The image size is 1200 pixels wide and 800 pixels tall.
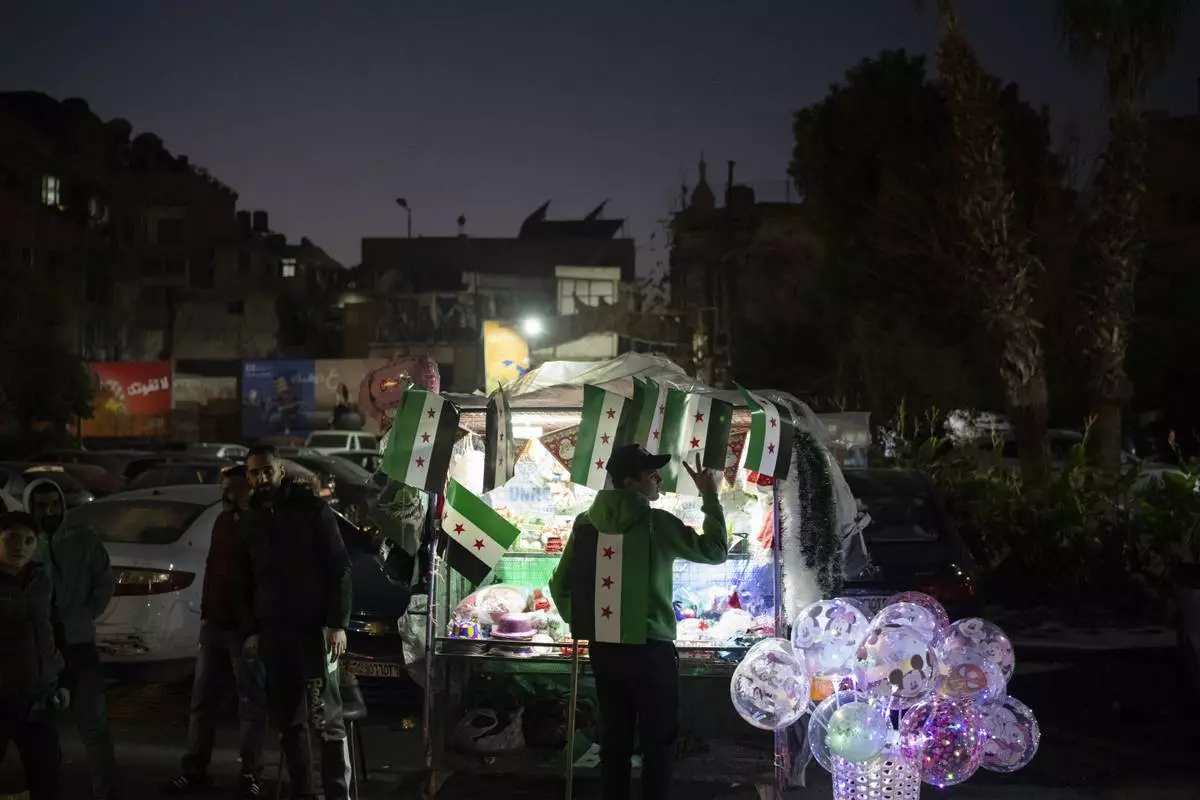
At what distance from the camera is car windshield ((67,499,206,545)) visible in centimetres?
959

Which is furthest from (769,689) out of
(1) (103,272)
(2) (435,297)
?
(1) (103,272)

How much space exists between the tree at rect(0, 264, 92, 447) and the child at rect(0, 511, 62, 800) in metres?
24.3

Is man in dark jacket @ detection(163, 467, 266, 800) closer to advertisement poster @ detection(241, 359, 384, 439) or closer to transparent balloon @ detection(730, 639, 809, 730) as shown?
transparent balloon @ detection(730, 639, 809, 730)

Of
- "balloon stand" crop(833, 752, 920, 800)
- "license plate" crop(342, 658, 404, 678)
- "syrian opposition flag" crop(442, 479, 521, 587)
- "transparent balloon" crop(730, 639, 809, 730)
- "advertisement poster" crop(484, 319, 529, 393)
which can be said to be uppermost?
"advertisement poster" crop(484, 319, 529, 393)

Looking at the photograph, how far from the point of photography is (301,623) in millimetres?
6164

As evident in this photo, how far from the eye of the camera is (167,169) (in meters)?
49.0

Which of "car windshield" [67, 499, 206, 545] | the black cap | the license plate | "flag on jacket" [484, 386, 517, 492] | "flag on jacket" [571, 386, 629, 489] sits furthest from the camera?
"car windshield" [67, 499, 206, 545]

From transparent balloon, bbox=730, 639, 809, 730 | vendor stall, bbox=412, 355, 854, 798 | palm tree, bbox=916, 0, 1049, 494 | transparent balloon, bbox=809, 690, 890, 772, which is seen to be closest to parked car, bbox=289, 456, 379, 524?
vendor stall, bbox=412, 355, 854, 798

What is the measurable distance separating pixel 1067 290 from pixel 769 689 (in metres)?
19.2

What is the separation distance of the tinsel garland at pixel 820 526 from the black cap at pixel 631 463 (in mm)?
1494

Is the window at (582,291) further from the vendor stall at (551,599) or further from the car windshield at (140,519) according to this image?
the vendor stall at (551,599)

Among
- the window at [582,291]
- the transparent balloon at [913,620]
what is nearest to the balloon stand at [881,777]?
the transparent balloon at [913,620]

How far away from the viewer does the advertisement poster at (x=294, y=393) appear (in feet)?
131

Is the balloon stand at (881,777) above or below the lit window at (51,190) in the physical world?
below
